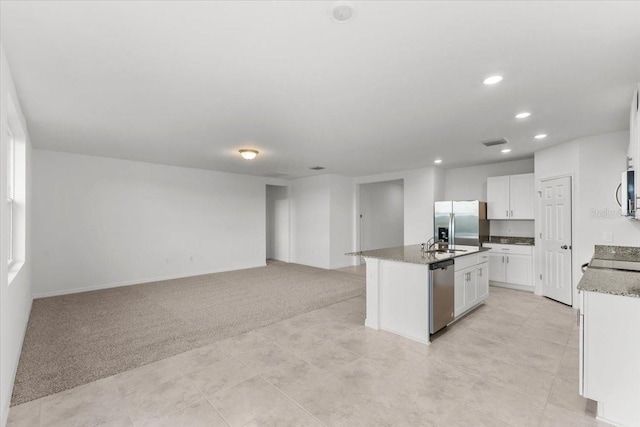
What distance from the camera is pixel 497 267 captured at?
5.61 m

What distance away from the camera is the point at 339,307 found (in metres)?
4.42

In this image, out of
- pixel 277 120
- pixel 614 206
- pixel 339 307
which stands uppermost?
pixel 277 120

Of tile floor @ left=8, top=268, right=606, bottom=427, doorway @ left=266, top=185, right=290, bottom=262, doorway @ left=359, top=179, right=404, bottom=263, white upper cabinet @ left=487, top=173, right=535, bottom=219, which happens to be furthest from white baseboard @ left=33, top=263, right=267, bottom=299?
white upper cabinet @ left=487, top=173, right=535, bottom=219

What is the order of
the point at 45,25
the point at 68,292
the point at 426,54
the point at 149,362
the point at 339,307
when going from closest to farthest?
the point at 45,25, the point at 426,54, the point at 149,362, the point at 339,307, the point at 68,292

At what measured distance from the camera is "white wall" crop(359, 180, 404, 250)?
886cm

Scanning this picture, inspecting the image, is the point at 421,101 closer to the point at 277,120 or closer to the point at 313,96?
the point at 313,96

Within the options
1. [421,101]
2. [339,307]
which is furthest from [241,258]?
[421,101]

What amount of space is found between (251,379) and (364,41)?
2.80 m

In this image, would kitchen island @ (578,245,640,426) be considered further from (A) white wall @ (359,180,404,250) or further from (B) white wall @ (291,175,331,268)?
(A) white wall @ (359,180,404,250)

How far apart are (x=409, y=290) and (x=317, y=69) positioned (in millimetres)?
2533

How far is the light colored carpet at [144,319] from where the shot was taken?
8.79ft

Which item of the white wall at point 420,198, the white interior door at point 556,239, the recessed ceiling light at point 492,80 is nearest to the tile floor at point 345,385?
the white interior door at point 556,239

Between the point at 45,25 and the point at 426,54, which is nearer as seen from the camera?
the point at 45,25

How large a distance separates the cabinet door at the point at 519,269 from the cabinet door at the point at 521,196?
0.80 meters
